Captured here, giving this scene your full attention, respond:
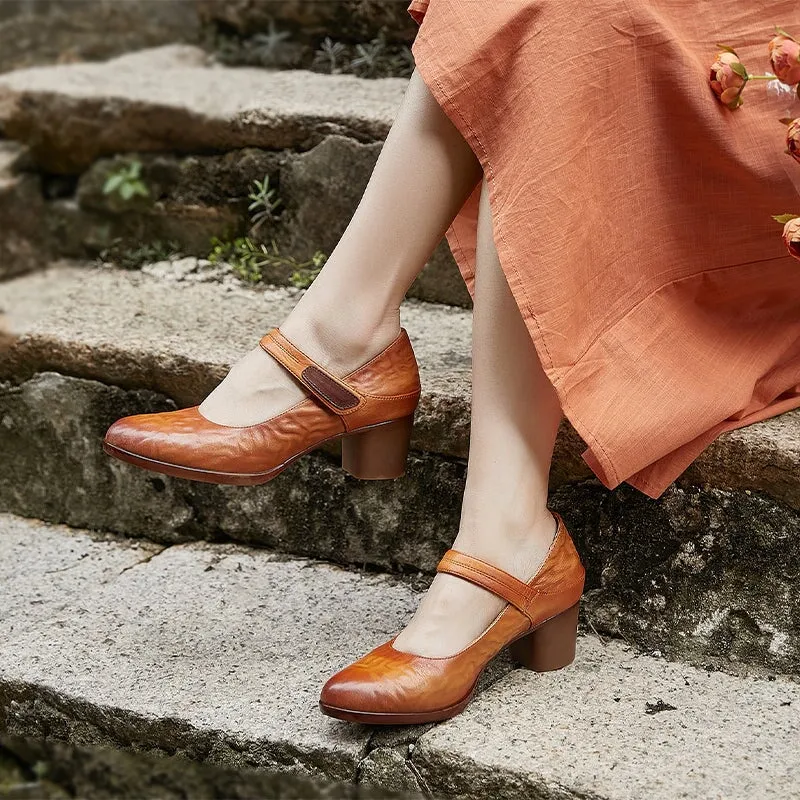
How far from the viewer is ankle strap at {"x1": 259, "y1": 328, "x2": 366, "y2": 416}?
125 centimetres

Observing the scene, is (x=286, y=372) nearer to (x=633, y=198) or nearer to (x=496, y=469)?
(x=496, y=469)


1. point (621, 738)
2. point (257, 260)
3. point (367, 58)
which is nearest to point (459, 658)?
point (621, 738)

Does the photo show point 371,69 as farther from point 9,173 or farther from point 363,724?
point 363,724

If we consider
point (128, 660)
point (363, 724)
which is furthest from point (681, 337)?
point (128, 660)

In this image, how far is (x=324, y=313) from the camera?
1.26 metres

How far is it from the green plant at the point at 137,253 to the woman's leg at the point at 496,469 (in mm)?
947

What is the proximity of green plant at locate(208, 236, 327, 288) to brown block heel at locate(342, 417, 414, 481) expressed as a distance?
0.58 meters

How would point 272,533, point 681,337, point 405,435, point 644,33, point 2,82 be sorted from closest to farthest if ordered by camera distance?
point 644,33 → point 681,337 → point 405,435 → point 272,533 → point 2,82

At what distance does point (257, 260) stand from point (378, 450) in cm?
68

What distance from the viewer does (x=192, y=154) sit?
1.96 meters

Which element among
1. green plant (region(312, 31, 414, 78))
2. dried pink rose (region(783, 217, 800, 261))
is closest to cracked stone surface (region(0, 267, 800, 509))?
dried pink rose (region(783, 217, 800, 261))

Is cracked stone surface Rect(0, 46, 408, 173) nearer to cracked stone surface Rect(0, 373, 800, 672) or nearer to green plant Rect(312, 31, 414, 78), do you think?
green plant Rect(312, 31, 414, 78)

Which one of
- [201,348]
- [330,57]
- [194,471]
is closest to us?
[194,471]

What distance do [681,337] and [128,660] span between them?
29.2 inches
